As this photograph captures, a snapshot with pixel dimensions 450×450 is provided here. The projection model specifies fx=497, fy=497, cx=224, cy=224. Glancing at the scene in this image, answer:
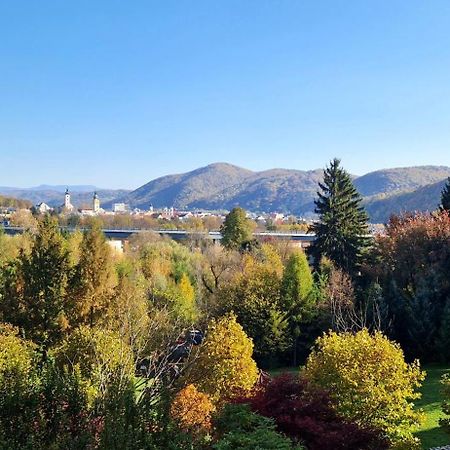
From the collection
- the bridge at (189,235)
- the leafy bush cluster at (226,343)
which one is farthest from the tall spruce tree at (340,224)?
the bridge at (189,235)

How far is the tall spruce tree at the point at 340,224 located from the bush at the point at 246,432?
25.4 metres

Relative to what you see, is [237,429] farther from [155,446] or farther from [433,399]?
[433,399]

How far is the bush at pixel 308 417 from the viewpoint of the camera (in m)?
9.66

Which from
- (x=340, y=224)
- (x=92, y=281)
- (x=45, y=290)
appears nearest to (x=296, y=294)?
(x=340, y=224)

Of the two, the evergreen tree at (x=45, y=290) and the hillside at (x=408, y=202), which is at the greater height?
the hillside at (x=408, y=202)

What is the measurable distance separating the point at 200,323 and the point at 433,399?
15061 mm

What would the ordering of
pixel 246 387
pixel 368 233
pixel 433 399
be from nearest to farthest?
pixel 246 387, pixel 433 399, pixel 368 233

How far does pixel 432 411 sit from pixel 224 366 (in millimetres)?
8152

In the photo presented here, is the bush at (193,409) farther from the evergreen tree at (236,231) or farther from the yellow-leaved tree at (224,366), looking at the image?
the evergreen tree at (236,231)

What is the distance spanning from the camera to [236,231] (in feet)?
163

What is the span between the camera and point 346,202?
120 feet

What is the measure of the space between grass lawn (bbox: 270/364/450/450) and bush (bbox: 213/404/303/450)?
6785 millimetres

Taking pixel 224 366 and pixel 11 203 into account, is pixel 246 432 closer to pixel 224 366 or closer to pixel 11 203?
pixel 224 366

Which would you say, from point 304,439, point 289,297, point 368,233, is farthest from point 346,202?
point 304,439
